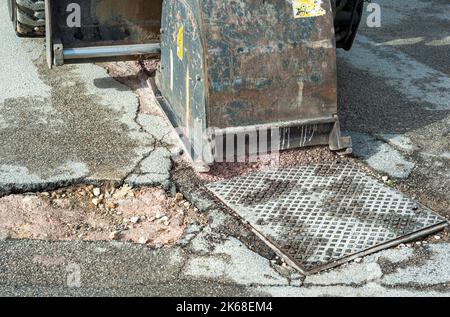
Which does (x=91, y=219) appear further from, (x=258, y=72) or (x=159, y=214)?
(x=258, y=72)

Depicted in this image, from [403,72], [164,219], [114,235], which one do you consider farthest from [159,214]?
[403,72]

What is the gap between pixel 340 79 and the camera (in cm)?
702

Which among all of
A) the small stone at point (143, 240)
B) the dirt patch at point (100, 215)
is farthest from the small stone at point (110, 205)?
the small stone at point (143, 240)

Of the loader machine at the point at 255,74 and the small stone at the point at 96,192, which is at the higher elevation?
the loader machine at the point at 255,74

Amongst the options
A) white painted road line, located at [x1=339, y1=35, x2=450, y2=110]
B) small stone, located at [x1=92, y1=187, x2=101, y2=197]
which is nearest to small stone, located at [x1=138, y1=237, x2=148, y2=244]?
small stone, located at [x1=92, y1=187, x2=101, y2=197]

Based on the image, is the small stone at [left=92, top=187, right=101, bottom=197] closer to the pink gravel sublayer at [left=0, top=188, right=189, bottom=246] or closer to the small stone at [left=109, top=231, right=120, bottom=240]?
the pink gravel sublayer at [left=0, top=188, right=189, bottom=246]

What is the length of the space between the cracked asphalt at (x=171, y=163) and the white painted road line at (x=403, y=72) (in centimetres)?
2

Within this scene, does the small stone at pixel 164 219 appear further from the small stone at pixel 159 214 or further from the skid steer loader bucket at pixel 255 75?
the skid steer loader bucket at pixel 255 75

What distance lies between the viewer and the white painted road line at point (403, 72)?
6.65 meters

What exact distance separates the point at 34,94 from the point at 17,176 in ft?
5.04

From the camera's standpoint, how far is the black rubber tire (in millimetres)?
6760

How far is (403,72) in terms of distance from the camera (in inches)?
285

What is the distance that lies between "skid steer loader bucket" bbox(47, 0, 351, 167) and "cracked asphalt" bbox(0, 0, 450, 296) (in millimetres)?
415

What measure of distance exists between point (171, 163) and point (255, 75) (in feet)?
2.93
